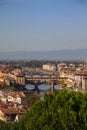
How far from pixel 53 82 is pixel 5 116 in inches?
918

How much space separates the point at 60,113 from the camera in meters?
4.76

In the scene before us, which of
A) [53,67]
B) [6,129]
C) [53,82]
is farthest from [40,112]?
[53,67]

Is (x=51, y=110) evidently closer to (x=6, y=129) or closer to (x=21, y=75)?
(x=6, y=129)

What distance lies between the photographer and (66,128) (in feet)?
15.4

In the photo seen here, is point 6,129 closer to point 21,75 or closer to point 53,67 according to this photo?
point 21,75

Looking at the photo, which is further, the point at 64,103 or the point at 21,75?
the point at 21,75

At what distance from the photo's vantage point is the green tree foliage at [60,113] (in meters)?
4.70

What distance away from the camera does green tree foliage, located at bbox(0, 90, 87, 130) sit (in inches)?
185

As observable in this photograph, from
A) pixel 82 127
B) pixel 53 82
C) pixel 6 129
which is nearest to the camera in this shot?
pixel 82 127

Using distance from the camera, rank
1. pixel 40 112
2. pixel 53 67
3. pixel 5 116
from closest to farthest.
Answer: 1. pixel 40 112
2. pixel 5 116
3. pixel 53 67

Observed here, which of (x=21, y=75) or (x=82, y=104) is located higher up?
(x=82, y=104)

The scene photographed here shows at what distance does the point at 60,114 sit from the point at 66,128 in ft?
0.53

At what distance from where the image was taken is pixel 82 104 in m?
4.82

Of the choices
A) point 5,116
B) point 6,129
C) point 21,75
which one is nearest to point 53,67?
point 21,75
